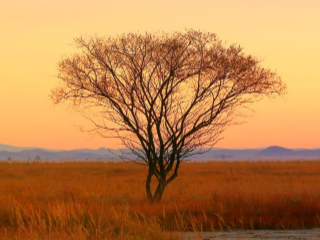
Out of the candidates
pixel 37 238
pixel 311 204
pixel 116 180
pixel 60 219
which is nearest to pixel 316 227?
pixel 311 204

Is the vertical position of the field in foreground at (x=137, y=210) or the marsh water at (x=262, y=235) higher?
the field in foreground at (x=137, y=210)

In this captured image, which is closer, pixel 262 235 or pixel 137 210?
pixel 262 235

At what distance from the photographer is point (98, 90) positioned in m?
21.6

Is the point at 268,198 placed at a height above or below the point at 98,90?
below

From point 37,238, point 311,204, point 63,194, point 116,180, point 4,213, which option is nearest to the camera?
point 37,238

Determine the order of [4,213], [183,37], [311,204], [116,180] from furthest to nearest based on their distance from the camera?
[116,180] < [183,37] < [311,204] < [4,213]

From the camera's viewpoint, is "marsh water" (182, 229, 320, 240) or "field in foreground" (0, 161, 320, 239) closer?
"field in foreground" (0, 161, 320, 239)

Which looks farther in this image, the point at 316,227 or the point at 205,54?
the point at 205,54

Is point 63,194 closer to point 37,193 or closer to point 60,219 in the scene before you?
point 37,193

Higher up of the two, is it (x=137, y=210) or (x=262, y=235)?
(x=137, y=210)

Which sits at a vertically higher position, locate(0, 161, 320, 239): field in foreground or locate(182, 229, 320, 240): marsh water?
locate(0, 161, 320, 239): field in foreground

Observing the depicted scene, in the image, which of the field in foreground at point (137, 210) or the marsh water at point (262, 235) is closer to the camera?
the field in foreground at point (137, 210)

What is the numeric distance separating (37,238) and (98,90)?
10714mm

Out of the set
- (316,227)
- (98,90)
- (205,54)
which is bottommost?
(316,227)
